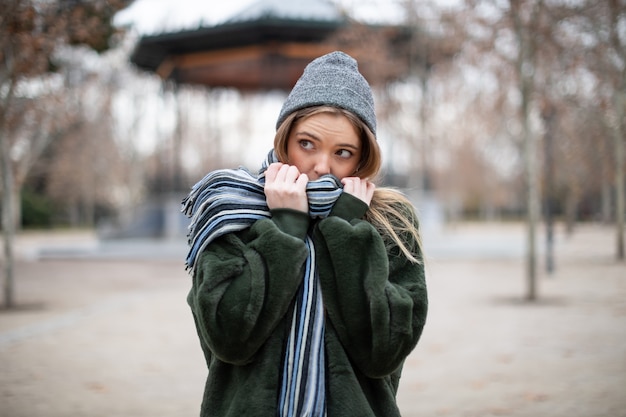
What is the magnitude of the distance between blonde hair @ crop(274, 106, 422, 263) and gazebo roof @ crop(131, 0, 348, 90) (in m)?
16.1

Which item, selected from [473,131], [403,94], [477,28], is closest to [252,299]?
Result: [477,28]

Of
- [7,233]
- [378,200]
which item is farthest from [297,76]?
[378,200]

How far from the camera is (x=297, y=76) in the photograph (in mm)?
21812

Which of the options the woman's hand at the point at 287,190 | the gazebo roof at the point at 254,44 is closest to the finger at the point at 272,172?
the woman's hand at the point at 287,190

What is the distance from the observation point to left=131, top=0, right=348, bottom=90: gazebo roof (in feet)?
57.8

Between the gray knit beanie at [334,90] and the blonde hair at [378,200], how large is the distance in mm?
20

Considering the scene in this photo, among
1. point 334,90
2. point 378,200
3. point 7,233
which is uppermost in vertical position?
point 334,90

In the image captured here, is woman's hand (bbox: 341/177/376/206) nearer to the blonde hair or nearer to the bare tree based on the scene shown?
the blonde hair

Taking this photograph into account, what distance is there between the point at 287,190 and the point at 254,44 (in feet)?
59.1

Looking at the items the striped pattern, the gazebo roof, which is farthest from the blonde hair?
the gazebo roof

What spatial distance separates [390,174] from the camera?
2056cm

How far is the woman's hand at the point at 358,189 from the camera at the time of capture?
163cm

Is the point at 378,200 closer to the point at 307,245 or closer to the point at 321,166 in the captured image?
the point at 321,166

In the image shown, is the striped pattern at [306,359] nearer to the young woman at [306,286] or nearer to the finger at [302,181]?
the young woman at [306,286]
